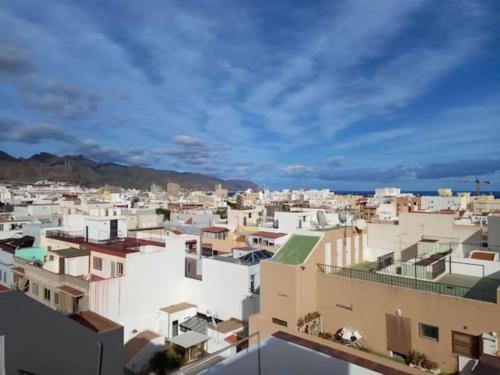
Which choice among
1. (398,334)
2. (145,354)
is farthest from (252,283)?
(398,334)

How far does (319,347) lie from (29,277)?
750 inches

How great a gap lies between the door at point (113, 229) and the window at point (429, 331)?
22854mm

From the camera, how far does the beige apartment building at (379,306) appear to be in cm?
1030

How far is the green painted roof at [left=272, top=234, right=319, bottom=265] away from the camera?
45.1 feet

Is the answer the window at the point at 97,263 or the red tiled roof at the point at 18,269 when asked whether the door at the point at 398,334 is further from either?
the red tiled roof at the point at 18,269

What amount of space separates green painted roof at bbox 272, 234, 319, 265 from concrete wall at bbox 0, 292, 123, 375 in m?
8.00

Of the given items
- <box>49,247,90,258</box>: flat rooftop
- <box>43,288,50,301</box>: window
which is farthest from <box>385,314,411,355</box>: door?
<box>49,247,90,258</box>: flat rooftop

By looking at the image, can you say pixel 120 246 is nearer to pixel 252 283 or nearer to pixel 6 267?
pixel 6 267

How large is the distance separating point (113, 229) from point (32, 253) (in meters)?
5.78

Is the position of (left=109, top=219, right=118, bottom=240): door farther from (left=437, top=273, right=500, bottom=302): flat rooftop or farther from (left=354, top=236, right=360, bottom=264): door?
(left=437, top=273, right=500, bottom=302): flat rooftop

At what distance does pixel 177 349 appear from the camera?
62.1 ft

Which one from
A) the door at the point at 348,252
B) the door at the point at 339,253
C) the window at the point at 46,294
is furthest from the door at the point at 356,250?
the window at the point at 46,294

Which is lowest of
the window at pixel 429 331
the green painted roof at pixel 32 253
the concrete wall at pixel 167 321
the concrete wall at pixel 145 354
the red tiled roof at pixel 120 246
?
the concrete wall at pixel 145 354

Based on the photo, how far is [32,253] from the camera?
23703 mm
